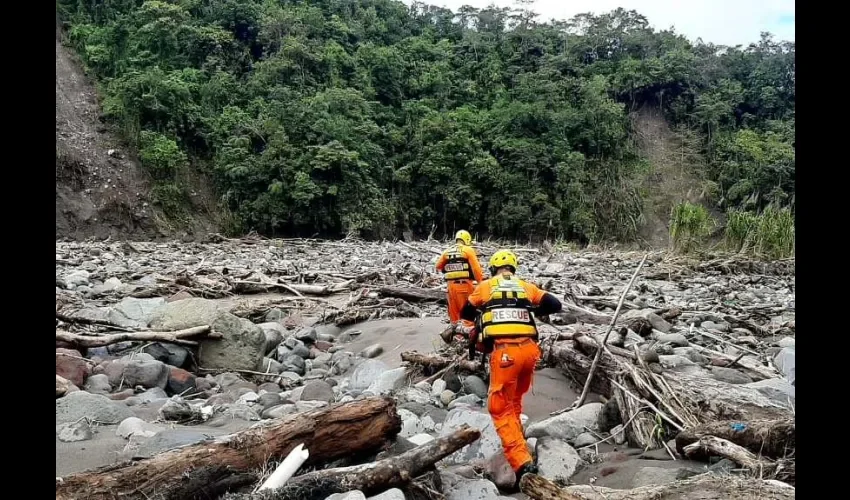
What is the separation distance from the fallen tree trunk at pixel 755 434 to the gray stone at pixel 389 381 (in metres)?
2.80

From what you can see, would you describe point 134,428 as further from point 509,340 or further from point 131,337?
point 509,340

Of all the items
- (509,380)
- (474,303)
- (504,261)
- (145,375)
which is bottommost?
(145,375)

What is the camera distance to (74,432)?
3938mm

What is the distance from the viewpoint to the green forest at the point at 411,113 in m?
32.3

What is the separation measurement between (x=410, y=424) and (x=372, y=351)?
10.1 feet

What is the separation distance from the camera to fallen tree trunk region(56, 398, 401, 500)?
271cm

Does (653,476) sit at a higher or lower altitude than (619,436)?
higher

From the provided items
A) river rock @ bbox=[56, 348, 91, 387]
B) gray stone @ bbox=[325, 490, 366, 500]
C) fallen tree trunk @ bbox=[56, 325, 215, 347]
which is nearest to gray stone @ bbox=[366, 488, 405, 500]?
gray stone @ bbox=[325, 490, 366, 500]

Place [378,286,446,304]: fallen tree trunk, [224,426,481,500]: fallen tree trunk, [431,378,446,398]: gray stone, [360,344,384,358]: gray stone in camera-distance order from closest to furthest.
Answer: [224,426,481,500]: fallen tree trunk, [431,378,446,398]: gray stone, [360,344,384,358]: gray stone, [378,286,446,304]: fallen tree trunk

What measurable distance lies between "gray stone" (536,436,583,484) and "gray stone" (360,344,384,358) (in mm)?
3603

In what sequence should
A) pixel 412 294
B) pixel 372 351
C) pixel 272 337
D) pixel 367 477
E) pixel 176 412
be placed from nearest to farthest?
pixel 367 477 → pixel 176 412 → pixel 272 337 → pixel 372 351 → pixel 412 294

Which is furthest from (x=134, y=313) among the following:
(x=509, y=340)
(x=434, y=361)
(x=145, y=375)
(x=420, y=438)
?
(x=509, y=340)

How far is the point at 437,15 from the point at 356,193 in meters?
27.1

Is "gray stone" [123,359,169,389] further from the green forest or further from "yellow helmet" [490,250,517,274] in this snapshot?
the green forest
